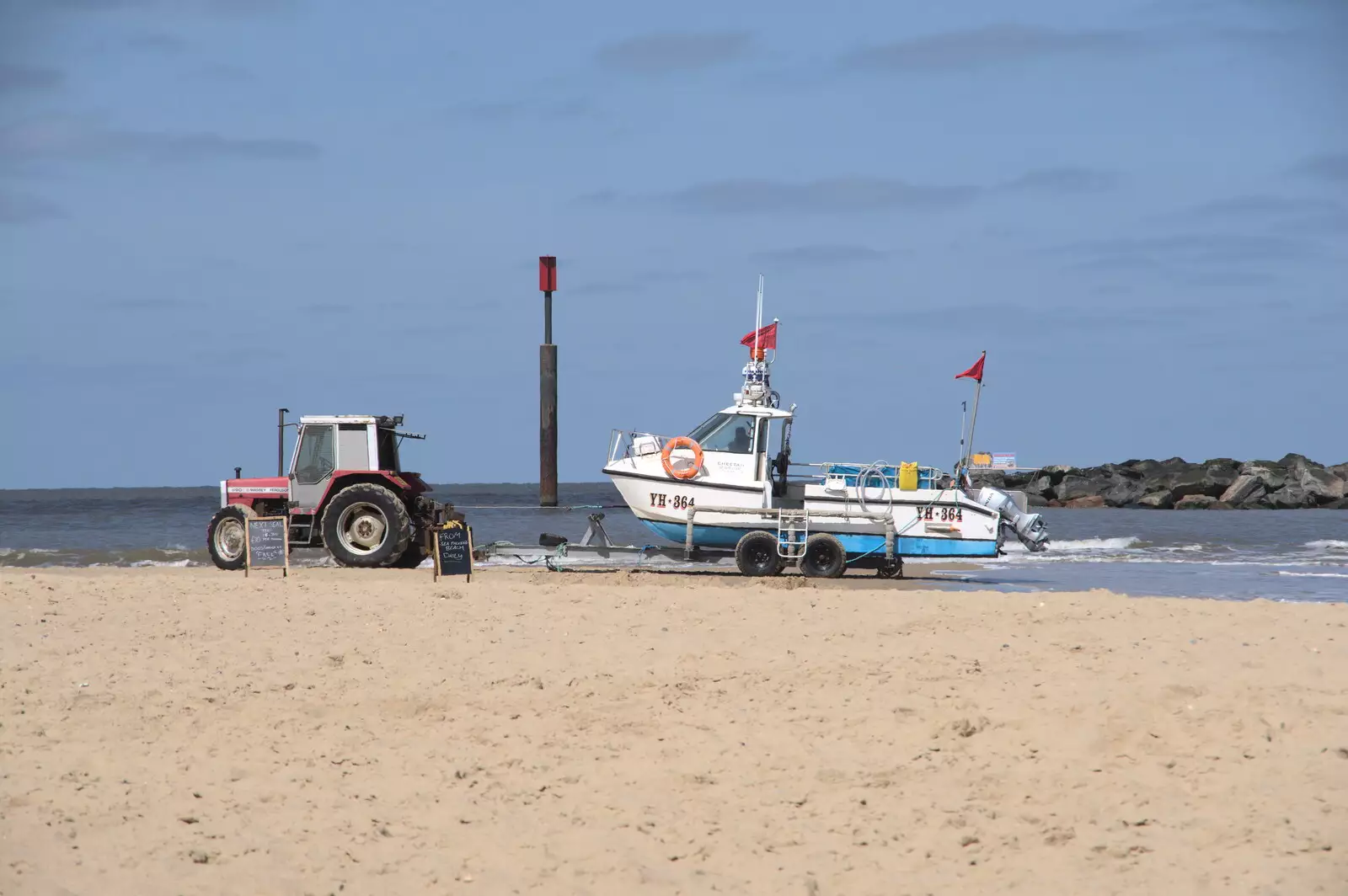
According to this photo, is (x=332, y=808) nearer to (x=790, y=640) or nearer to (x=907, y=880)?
(x=907, y=880)

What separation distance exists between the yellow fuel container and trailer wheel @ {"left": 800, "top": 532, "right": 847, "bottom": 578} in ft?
4.34

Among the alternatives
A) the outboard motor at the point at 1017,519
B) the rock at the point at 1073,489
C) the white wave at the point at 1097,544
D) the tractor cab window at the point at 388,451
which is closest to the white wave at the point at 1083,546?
the white wave at the point at 1097,544

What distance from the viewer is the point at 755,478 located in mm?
19109

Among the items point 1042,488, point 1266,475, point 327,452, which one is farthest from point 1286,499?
point 327,452

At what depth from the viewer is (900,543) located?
18.7m

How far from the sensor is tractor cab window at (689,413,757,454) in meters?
19.2

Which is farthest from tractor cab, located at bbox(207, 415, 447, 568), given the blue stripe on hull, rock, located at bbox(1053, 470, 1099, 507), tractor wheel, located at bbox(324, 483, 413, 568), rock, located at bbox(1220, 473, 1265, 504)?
rock, located at bbox(1053, 470, 1099, 507)

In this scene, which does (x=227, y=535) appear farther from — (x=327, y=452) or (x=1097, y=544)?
(x=1097, y=544)

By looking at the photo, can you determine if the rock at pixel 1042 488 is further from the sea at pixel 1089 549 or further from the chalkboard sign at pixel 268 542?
the chalkboard sign at pixel 268 542

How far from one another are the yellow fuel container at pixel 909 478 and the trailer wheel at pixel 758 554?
80.9 inches

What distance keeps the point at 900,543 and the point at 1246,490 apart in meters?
45.0

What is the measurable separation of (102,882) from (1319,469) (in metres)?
65.0

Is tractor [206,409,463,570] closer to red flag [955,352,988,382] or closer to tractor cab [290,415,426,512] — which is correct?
tractor cab [290,415,426,512]

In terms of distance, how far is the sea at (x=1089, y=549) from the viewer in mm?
20125
